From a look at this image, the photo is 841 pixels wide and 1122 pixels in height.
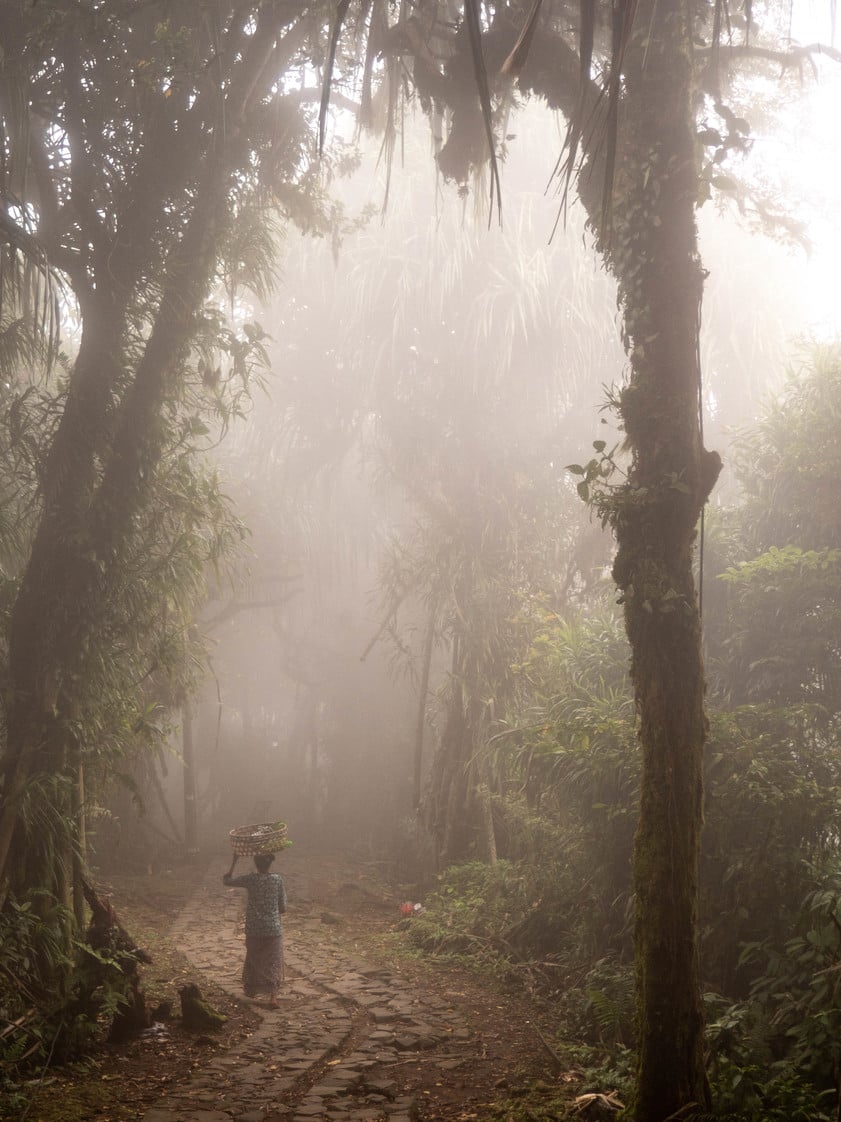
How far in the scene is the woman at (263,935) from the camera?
22.1 ft

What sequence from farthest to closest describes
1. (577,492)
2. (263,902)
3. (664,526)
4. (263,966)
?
(577,492) < (263,902) < (263,966) < (664,526)

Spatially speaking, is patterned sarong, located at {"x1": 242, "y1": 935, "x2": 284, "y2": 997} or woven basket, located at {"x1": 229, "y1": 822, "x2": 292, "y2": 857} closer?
patterned sarong, located at {"x1": 242, "y1": 935, "x2": 284, "y2": 997}

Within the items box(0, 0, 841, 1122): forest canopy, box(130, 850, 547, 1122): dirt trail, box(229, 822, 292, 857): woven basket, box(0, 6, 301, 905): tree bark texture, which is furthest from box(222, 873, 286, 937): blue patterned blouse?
box(0, 6, 301, 905): tree bark texture

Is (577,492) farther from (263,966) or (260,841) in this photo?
(263,966)

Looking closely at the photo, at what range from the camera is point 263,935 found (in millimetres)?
6805

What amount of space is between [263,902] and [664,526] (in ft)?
15.7

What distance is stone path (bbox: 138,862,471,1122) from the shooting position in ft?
14.4

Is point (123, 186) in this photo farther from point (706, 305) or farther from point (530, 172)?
point (706, 305)

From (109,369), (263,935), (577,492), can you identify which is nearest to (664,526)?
(577,492)

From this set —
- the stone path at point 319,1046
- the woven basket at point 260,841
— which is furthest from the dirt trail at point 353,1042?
the woven basket at point 260,841

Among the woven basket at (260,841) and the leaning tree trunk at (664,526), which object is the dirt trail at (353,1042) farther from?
the leaning tree trunk at (664,526)

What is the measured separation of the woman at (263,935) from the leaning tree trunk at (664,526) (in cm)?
391

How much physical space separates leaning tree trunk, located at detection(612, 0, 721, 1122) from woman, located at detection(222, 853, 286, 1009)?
154 inches

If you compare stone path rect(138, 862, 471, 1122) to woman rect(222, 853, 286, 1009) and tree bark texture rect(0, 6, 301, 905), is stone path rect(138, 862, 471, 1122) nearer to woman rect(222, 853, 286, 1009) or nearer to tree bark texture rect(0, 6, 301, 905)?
woman rect(222, 853, 286, 1009)
